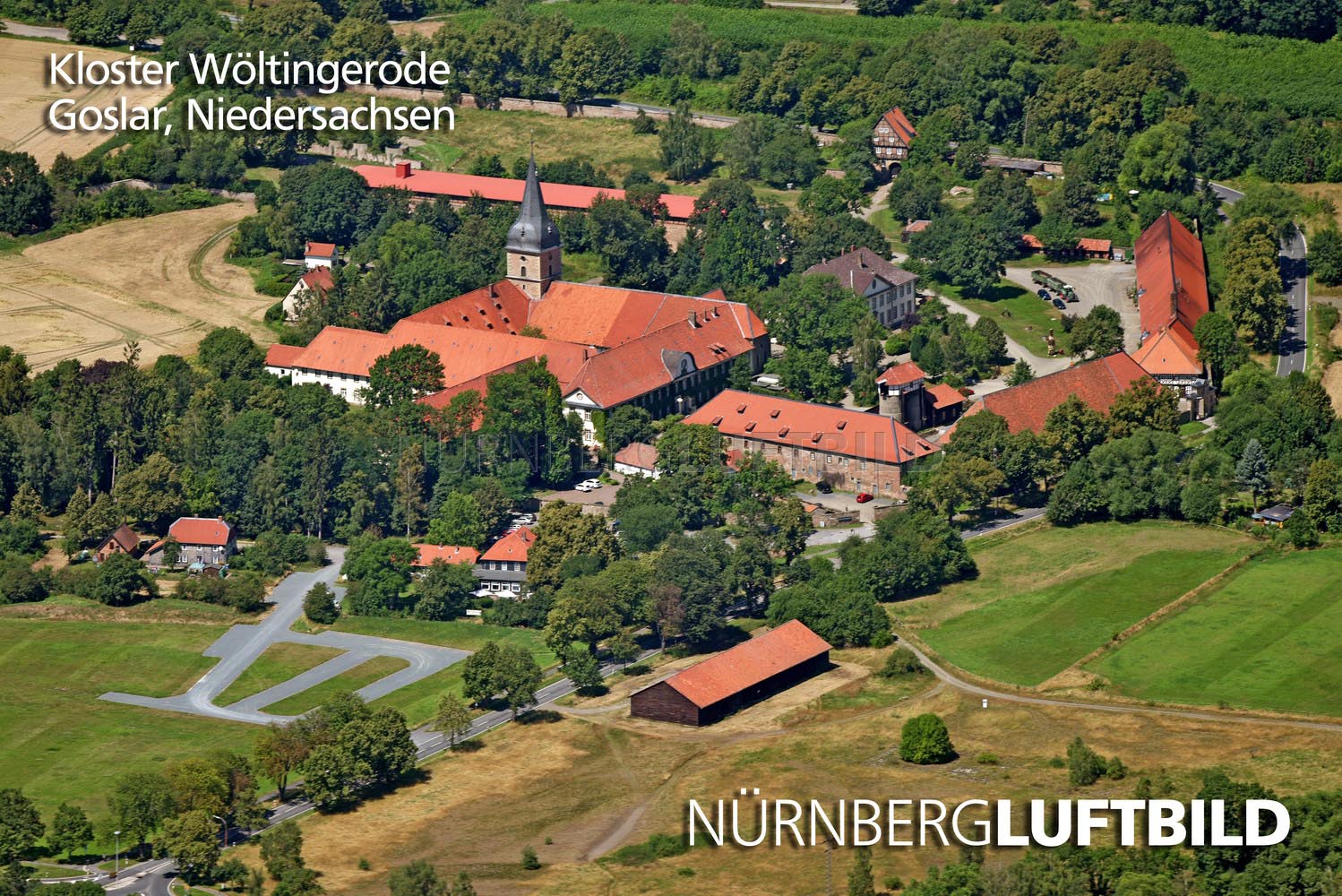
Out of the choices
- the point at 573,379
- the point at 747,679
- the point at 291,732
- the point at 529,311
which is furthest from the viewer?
the point at 529,311

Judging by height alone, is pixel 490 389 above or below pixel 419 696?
above

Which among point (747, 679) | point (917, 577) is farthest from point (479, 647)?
point (917, 577)

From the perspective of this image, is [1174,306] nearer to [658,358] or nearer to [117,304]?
[658,358]

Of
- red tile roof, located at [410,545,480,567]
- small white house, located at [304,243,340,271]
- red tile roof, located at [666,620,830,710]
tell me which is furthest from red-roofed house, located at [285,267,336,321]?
red tile roof, located at [666,620,830,710]

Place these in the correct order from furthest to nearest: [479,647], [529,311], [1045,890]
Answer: [529,311] → [479,647] → [1045,890]

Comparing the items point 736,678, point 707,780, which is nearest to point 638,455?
point 736,678

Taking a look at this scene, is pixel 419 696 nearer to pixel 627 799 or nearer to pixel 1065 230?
pixel 627 799

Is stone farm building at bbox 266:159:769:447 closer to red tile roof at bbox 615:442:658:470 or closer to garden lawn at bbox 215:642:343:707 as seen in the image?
red tile roof at bbox 615:442:658:470
